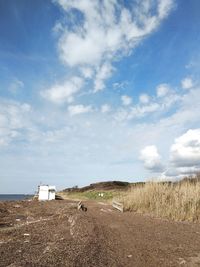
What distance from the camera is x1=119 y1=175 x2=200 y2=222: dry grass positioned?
13.1 meters

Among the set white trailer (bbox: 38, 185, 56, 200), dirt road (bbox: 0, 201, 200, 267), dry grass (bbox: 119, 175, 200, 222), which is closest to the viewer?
dirt road (bbox: 0, 201, 200, 267)

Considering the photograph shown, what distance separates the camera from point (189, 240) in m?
8.43

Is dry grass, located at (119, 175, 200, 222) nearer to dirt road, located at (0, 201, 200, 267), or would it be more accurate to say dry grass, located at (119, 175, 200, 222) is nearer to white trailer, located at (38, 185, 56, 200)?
dirt road, located at (0, 201, 200, 267)

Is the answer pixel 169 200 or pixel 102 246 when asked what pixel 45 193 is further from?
pixel 102 246

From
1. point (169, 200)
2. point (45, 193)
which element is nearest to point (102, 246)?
point (169, 200)

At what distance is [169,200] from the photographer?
14.7 meters

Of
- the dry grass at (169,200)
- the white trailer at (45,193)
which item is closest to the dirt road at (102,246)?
the dry grass at (169,200)

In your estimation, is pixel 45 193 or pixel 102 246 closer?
pixel 102 246

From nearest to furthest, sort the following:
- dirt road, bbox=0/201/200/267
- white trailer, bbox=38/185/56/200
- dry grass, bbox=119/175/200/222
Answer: dirt road, bbox=0/201/200/267, dry grass, bbox=119/175/200/222, white trailer, bbox=38/185/56/200

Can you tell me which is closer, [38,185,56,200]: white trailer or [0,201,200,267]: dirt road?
[0,201,200,267]: dirt road

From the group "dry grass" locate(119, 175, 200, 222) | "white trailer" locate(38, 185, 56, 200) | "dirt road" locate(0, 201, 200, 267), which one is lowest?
"dirt road" locate(0, 201, 200, 267)

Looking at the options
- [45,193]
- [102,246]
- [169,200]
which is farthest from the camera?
[45,193]

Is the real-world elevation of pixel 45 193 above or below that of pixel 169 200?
above

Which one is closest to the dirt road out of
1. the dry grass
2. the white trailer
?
the dry grass
